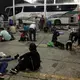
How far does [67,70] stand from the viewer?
5879 mm

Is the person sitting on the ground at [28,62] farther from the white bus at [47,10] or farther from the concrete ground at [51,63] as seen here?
the white bus at [47,10]

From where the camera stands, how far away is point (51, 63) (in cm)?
659

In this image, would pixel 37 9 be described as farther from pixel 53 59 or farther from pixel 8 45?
pixel 53 59


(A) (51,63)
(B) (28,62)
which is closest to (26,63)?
Result: (B) (28,62)

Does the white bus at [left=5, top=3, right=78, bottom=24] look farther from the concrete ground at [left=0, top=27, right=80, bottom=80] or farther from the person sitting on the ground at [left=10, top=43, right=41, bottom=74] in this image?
the person sitting on the ground at [left=10, top=43, right=41, bottom=74]

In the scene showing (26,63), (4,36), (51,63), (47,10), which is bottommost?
(51,63)

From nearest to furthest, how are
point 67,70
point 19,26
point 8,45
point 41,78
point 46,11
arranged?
point 41,78, point 67,70, point 8,45, point 19,26, point 46,11

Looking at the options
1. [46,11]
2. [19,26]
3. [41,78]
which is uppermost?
[46,11]

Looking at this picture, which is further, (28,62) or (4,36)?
(4,36)

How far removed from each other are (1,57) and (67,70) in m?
2.51

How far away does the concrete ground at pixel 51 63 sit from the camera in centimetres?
533

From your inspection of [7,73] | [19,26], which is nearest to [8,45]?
[7,73]

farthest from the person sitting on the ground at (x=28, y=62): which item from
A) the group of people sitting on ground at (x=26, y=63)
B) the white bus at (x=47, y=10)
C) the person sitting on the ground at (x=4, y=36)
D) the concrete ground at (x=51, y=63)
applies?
the white bus at (x=47, y=10)

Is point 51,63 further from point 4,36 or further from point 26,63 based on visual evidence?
point 4,36
